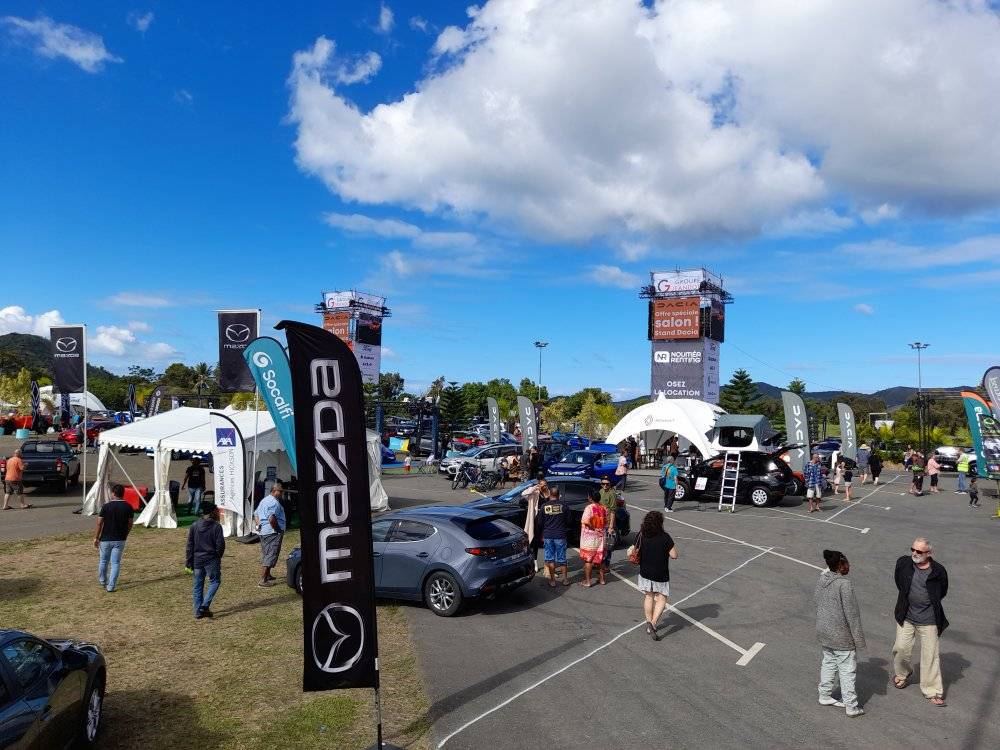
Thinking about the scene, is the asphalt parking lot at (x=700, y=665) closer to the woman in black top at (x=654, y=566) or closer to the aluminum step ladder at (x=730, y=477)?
the woman in black top at (x=654, y=566)

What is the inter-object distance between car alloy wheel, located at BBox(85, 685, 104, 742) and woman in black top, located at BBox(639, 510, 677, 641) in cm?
599

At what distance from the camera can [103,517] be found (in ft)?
36.9

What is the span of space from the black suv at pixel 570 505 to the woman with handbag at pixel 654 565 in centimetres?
594

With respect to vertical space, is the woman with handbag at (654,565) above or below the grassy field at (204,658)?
above

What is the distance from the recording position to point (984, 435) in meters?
24.5

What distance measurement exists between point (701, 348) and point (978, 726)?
51867 millimetres

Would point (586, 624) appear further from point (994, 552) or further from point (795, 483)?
point (795, 483)

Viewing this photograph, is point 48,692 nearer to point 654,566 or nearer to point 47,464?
point 654,566

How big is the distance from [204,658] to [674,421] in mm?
32569

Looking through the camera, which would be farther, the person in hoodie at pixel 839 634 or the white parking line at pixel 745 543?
the white parking line at pixel 745 543

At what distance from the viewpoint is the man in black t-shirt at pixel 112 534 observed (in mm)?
11125

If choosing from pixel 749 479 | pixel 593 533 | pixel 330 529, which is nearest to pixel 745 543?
pixel 593 533

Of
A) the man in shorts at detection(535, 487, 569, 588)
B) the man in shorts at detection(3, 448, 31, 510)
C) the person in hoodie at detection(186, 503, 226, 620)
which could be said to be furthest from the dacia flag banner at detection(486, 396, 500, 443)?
the person in hoodie at detection(186, 503, 226, 620)

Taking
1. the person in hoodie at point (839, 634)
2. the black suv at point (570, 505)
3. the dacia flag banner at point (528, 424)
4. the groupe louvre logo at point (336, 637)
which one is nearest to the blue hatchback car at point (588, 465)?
the dacia flag banner at point (528, 424)
